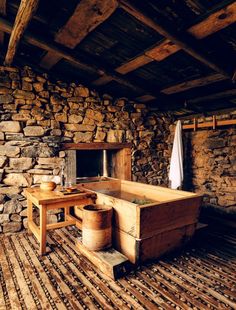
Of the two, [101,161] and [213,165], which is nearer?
[213,165]

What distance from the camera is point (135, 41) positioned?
274 cm

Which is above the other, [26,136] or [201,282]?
[26,136]

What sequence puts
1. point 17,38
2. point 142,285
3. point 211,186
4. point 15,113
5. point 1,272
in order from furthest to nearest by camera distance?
point 211,186 < point 15,113 < point 17,38 < point 1,272 < point 142,285

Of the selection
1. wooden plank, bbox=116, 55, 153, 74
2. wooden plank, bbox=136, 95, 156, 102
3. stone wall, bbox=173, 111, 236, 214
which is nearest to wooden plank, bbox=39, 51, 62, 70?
wooden plank, bbox=116, 55, 153, 74

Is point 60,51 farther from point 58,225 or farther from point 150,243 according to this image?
point 150,243

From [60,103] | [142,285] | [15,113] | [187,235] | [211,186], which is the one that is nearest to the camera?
[142,285]

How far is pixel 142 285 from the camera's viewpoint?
2.25 m

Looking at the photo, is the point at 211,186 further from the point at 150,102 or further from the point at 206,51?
the point at 206,51

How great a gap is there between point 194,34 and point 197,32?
5 cm

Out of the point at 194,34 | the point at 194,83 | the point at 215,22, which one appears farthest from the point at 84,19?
the point at 194,83

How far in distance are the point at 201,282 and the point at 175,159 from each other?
254cm

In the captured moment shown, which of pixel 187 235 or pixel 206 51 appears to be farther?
pixel 187 235

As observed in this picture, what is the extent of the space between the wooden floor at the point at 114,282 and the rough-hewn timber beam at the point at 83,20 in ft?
8.81

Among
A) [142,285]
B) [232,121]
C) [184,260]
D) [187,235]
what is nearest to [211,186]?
[232,121]
